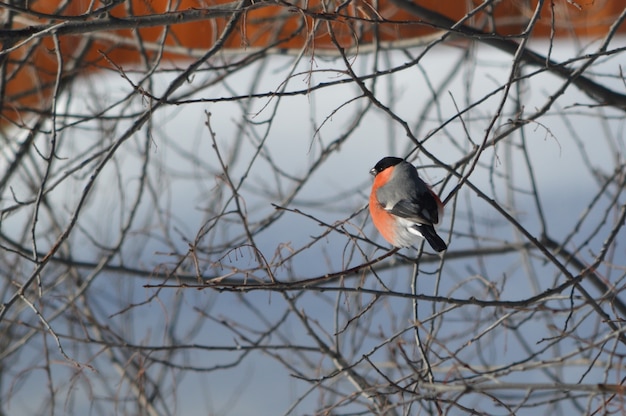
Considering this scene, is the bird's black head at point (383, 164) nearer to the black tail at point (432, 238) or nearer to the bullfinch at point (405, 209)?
the bullfinch at point (405, 209)

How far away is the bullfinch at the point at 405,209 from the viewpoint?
2.39m

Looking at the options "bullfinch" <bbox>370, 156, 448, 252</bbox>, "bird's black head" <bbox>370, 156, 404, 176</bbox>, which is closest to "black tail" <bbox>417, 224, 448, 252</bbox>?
"bullfinch" <bbox>370, 156, 448, 252</bbox>

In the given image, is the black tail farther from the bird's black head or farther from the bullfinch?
the bird's black head

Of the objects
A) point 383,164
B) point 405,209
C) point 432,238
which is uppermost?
point 383,164

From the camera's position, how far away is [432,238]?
2.32 metres

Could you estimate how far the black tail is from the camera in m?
2.29

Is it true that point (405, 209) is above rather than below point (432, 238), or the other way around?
above

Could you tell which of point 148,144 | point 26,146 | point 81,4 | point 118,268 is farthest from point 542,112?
point 81,4

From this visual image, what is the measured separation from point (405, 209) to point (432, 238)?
17 centimetres

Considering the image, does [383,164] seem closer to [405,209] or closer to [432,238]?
[405,209]

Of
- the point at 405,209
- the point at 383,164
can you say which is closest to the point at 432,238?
the point at 405,209

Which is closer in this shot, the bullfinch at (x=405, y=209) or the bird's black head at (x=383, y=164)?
the bullfinch at (x=405, y=209)

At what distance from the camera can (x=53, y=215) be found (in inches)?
144

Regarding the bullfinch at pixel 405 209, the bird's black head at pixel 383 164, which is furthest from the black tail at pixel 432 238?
the bird's black head at pixel 383 164
